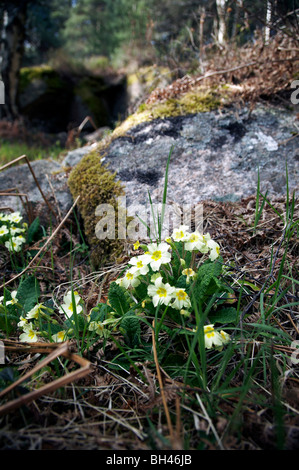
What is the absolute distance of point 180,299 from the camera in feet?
4.02

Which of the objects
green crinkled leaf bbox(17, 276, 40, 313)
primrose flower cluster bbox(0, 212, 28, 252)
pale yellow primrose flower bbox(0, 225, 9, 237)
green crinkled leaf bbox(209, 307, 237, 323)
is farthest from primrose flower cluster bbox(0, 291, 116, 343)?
pale yellow primrose flower bbox(0, 225, 9, 237)

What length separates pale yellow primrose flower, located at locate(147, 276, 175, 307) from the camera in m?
1.20

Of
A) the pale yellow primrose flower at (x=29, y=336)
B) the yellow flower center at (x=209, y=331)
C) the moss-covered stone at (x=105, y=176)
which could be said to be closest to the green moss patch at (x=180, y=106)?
the moss-covered stone at (x=105, y=176)

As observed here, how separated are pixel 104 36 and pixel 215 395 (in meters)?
25.1

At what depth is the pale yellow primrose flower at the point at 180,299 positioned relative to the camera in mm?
1209

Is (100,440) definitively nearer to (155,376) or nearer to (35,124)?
(155,376)

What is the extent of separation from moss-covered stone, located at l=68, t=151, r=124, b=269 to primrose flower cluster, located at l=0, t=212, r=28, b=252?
0.49 meters

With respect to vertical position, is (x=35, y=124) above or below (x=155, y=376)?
above

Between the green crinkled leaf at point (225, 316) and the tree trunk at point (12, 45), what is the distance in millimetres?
10944

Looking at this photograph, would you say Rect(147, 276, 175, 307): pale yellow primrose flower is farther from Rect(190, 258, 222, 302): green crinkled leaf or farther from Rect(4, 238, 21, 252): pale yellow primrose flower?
Rect(4, 238, 21, 252): pale yellow primrose flower

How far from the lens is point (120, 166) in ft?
8.08

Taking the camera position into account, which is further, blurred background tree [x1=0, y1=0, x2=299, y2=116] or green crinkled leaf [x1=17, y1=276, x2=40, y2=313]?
blurred background tree [x1=0, y1=0, x2=299, y2=116]

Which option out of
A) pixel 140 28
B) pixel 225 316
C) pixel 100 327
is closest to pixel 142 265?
pixel 100 327
